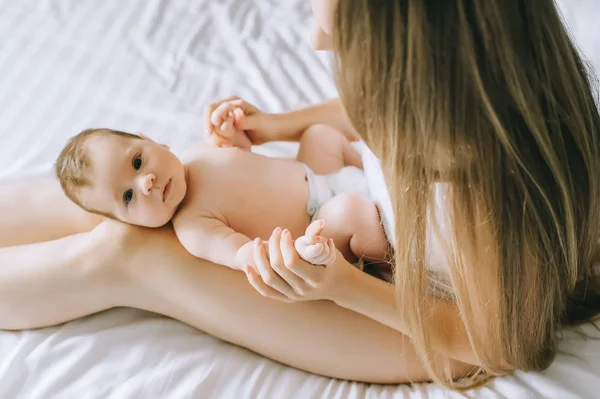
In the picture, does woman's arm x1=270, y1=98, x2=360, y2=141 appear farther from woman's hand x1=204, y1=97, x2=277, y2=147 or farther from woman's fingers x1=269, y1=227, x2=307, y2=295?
woman's fingers x1=269, y1=227, x2=307, y2=295

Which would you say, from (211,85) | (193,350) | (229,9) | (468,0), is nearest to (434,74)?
(468,0)

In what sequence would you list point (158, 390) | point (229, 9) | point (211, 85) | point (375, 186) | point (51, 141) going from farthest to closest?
1. point (229, 9)
2. point (211, 85)
3. point (51, 141)
4. point (375, 186)
5. point (158, 390)

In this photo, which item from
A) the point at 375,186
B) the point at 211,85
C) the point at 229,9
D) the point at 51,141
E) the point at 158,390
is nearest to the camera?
the point at 158,390

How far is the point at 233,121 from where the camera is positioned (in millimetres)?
933

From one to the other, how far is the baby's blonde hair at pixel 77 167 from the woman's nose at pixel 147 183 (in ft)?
0.24

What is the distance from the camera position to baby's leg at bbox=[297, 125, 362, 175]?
38.4 inches

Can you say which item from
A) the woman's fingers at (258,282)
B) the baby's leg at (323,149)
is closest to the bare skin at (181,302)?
the woman's fingers at (258,282)

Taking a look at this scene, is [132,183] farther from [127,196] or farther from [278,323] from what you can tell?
[278,323]

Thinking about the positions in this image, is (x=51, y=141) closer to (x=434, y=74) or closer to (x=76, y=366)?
(x=76, y=366)

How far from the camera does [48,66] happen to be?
1.30 metres

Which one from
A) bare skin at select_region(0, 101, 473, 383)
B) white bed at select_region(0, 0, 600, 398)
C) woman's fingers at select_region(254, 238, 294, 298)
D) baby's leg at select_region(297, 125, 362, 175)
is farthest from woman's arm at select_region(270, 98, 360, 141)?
woman's fingers at select_region(254, 238, 294, 298)

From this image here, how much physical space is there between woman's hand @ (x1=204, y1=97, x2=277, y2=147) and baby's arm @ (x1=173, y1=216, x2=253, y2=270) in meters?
0.17

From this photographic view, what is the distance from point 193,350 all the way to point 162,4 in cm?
95

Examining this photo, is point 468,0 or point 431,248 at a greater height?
point 468,0
